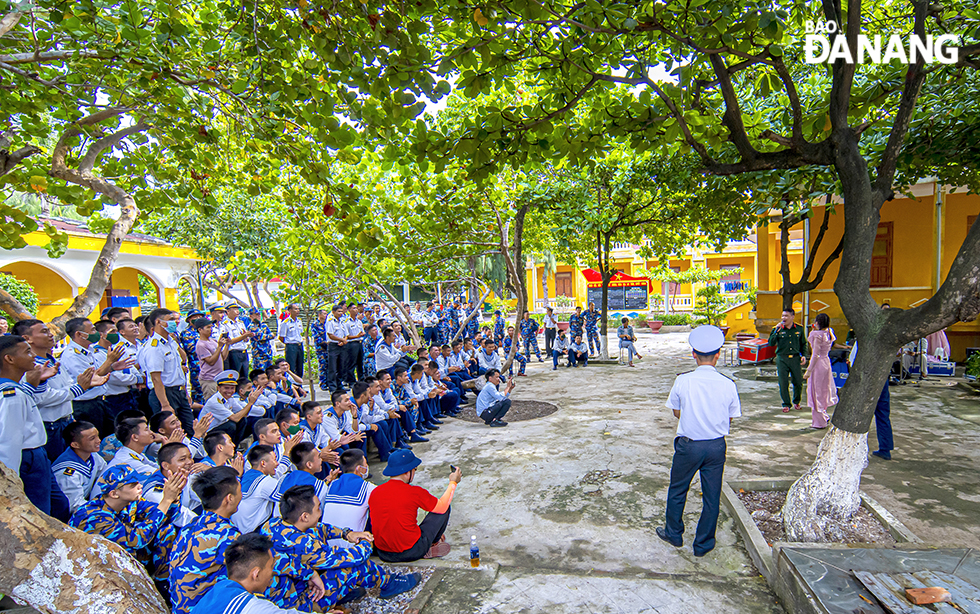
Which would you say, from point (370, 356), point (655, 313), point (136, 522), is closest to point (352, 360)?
point (370, 356)

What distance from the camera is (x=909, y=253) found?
40.9 feet

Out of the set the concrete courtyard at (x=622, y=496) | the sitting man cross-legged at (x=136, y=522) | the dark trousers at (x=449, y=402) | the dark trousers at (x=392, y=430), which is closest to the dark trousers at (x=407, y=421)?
the dark trousers at (x=392, y=430)

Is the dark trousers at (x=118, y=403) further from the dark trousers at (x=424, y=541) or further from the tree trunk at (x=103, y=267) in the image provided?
the dark trousers at (x=424, y=541)

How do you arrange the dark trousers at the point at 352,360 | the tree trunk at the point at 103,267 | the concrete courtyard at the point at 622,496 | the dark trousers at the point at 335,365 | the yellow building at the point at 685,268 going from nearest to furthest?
the concrete courtyard at the point at 622,496, the tree trunk at the point at 103,267, the dark trousers at the point at 335,365, the dark trousers at the point at 352,360, the yellow building at the point at 685,268

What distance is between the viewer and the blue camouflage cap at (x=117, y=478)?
3.34 metres

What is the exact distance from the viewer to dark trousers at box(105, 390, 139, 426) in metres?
5.56

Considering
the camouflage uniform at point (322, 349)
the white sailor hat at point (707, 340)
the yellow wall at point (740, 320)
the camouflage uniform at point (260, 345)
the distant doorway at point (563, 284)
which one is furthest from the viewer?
the distant doorway at point (563, 284)

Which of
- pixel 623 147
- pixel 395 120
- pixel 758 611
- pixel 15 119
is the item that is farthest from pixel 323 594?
pixel 623 147

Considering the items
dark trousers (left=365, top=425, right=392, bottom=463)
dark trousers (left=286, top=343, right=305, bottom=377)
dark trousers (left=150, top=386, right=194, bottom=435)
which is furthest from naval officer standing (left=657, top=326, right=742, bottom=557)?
dark trousers (left=286, top=343, right=305, bottom=377)

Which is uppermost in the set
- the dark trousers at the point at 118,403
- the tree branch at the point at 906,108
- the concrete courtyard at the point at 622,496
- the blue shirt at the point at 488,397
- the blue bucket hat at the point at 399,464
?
the tree branch at the point at 906,108

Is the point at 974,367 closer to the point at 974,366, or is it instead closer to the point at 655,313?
the point at 974,366

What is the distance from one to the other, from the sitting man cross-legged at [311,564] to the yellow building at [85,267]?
15.9 m

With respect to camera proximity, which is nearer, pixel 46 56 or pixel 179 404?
pixel 46 56

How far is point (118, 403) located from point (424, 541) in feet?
13.5
